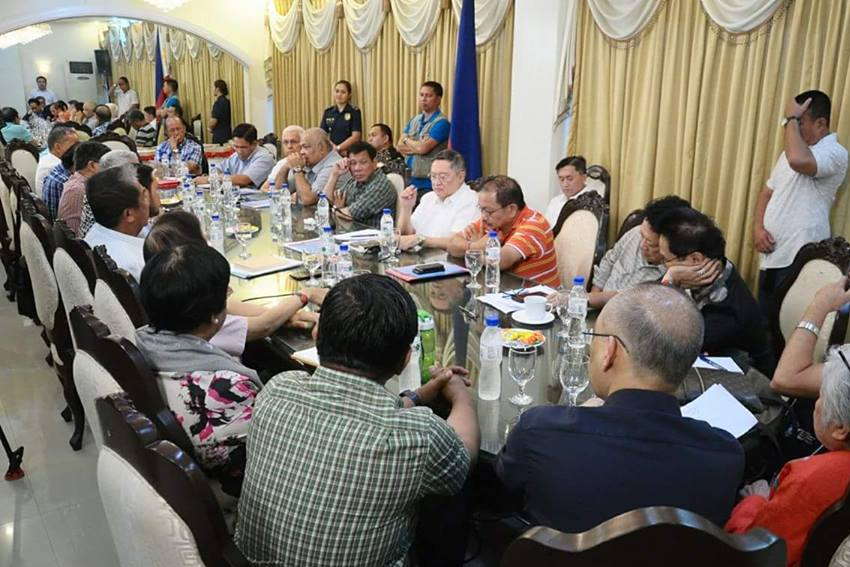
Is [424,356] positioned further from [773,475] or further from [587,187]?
[587,187]

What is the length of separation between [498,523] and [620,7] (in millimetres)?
3416

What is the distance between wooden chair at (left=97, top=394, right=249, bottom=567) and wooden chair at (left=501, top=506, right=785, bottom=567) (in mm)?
484

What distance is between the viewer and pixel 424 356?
192 centimetres

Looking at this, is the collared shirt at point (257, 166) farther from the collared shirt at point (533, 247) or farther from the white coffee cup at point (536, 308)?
the white coffee cup at point (536, 308)

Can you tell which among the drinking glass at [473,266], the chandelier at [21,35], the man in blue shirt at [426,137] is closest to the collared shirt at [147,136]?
the chandelier at [21,35]

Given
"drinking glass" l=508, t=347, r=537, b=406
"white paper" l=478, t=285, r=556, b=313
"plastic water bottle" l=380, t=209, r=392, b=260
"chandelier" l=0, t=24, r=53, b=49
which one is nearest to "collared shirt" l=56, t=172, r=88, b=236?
"plastic water bottle" l=380, t=209, r=392, b=260

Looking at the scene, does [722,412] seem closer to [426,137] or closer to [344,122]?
[426,137]

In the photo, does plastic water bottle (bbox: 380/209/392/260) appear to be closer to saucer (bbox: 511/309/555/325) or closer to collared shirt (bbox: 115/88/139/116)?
saucer (bbox: 511/309/555/325)

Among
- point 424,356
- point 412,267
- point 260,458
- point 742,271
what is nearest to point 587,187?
point 742,271

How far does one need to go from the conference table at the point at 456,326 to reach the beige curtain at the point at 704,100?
182cm

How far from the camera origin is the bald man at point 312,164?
4645 mm

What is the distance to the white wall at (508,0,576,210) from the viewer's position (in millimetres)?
4691

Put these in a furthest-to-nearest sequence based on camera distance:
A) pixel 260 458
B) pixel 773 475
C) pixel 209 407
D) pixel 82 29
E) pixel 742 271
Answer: pixel 82 29
pixel 742 271
pixel 773 475
pixel 209 407
pixel 260 458

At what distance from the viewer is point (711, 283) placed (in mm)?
2256
